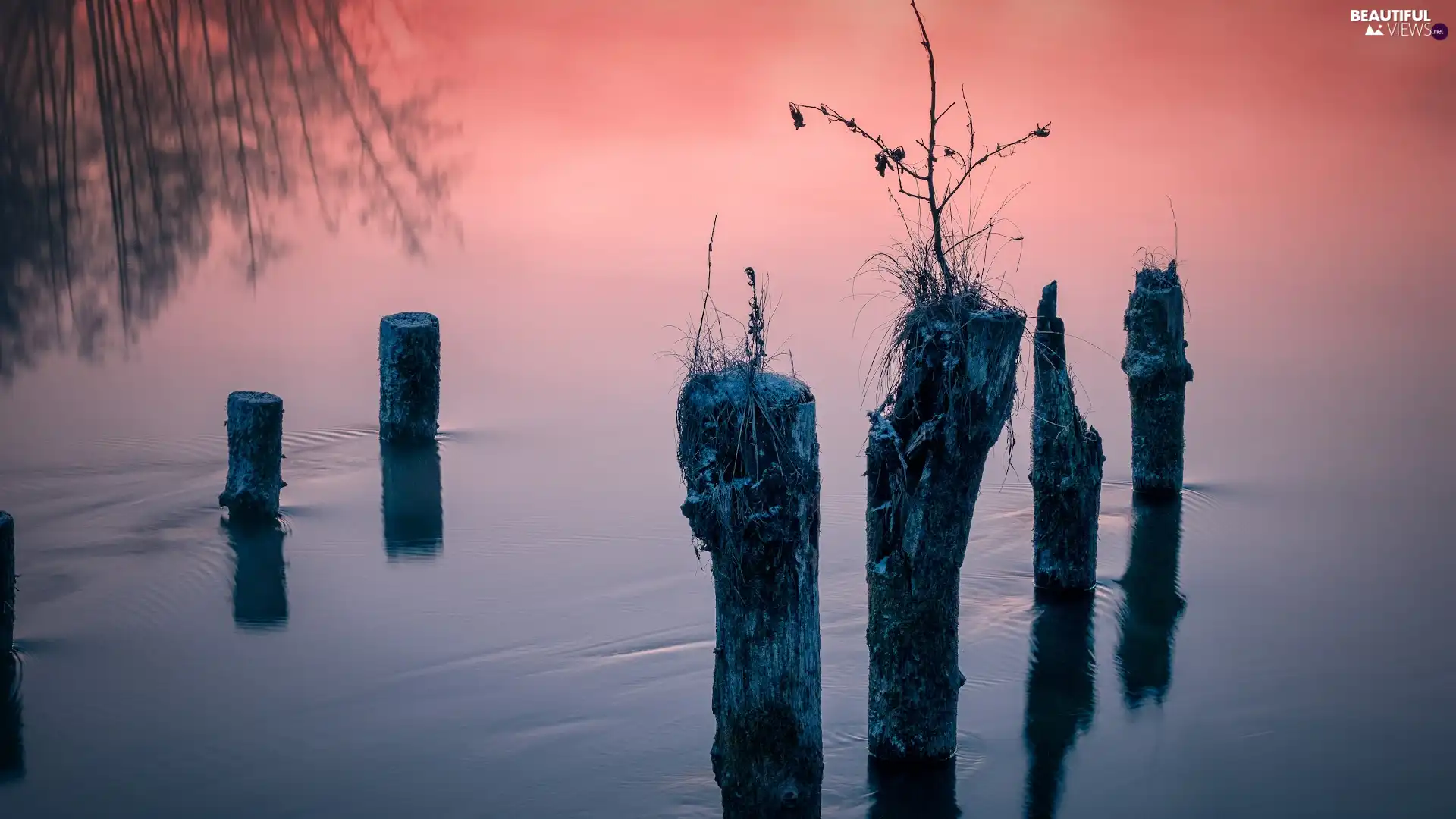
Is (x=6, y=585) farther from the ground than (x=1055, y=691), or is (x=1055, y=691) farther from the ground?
(x=6, y=585)

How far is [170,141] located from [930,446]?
23417 millimetres

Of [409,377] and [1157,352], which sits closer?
[1157,352]

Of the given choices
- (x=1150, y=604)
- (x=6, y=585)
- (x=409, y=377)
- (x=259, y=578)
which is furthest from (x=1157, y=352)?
(x=6, y=585)

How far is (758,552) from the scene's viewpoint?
6.40m

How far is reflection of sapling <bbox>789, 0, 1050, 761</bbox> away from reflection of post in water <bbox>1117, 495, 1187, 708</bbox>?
2.06 meters

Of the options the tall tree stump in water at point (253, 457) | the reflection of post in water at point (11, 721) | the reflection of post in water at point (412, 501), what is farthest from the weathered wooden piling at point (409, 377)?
the reflection of post in water at point (11, 721)

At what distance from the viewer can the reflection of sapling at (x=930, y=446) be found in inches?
281

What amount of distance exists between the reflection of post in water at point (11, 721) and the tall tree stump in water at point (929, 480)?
187 inches

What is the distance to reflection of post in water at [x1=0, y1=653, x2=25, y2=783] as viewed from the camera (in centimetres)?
792

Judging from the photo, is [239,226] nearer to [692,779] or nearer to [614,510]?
[614,510]

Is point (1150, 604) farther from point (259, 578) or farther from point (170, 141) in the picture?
point (170, 141)

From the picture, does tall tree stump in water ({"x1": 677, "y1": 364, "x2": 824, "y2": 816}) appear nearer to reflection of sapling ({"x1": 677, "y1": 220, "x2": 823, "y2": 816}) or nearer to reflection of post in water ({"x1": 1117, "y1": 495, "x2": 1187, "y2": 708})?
reflection of sapling ({"x1": 677, "y1": 220, "x2": 823, "y2": 816})

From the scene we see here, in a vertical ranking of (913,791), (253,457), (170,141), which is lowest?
(913,791)

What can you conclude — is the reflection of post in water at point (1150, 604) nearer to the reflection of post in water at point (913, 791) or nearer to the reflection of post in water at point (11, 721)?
the reflection of post in water at point (913, 791)
